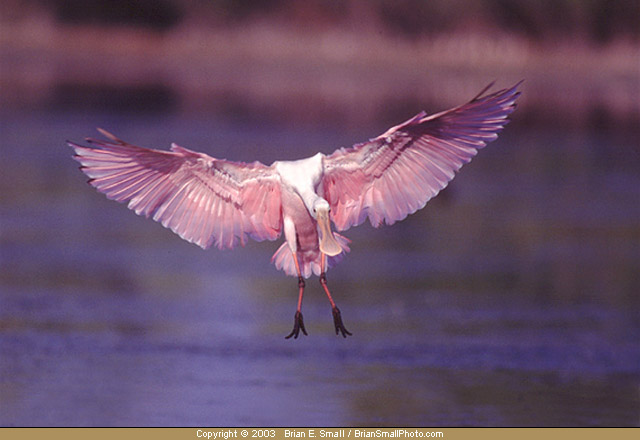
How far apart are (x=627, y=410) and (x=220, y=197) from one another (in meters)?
2.82

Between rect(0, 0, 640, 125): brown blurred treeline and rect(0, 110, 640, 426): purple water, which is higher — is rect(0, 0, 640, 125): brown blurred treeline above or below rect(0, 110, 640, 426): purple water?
above

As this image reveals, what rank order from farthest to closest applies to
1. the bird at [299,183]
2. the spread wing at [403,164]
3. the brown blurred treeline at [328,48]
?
the brown blurred treeline at [328,48] < the spread wing at [403,164] < the bird at [299,183]

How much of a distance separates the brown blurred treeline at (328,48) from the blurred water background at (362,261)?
64mm

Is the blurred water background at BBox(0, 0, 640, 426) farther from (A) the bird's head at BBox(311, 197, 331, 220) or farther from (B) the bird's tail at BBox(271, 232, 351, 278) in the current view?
(A) the bird's head at BBox(311, 197, 331, 220)

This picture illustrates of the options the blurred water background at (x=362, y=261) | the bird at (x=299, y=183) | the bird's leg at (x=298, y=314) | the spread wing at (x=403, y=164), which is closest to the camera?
the bird's leg at (x=298, y=314)

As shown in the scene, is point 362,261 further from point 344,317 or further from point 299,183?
point 299,183

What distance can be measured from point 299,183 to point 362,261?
4366mm

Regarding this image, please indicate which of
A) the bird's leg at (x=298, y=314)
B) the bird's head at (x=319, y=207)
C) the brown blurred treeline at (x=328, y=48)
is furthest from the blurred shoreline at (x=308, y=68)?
the bird's head at (x=319, y=207)

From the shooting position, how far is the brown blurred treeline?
86.0ft

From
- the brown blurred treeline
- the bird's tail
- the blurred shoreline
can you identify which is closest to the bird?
the bird's tail

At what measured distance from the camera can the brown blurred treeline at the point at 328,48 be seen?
26219 millimetres

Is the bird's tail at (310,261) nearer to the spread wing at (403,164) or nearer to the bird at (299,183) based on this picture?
the bird at (299,183)

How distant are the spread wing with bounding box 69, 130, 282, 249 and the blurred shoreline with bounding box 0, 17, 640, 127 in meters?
14.4

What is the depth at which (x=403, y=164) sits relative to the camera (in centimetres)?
948
